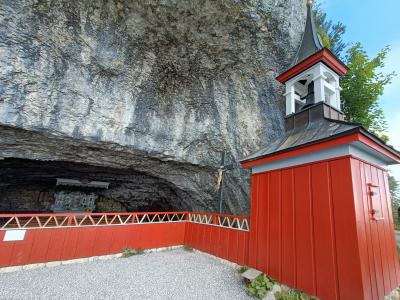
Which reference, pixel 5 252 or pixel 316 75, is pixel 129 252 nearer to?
pixel 5 252

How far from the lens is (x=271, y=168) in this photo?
18.8 feet

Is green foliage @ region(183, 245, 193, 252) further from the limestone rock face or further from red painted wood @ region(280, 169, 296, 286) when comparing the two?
red painted wood @ region(280, 169, 296, 286)

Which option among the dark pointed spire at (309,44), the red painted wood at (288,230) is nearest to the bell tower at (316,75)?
the dark pointed spire at (309,44)

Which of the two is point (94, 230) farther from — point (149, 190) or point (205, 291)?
Answer: point (149, 190)

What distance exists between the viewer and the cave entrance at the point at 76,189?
11.1 metres

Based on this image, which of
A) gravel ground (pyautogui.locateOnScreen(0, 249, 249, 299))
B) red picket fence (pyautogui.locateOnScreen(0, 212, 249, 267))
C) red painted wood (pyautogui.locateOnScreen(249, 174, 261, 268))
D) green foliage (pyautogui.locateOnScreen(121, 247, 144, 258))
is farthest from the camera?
green foliage (pyautogui.locateOnScreen(121, 247, 144, 258))

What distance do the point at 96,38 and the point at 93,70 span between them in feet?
3.51

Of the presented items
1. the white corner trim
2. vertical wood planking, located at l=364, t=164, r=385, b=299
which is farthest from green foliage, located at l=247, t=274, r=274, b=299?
the white corner trim

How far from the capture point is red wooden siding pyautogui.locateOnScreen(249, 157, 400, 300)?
3750 millimetres

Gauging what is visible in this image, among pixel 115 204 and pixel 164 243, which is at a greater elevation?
pixel 115 204

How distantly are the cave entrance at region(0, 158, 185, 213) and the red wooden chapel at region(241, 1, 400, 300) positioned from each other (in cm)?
749

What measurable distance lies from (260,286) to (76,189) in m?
13.0

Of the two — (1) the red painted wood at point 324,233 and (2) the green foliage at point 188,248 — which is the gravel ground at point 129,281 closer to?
(2) the green foliage at point 188,248

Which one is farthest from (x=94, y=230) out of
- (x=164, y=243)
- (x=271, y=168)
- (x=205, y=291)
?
(x=271, y=168)
